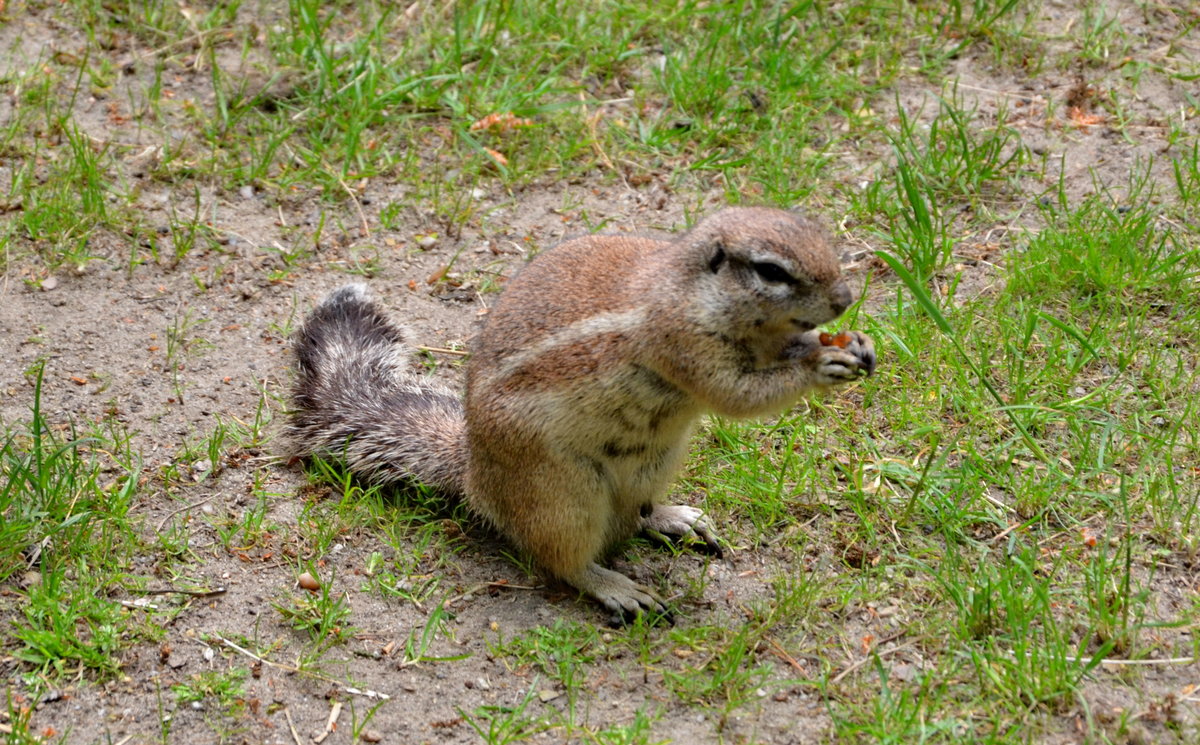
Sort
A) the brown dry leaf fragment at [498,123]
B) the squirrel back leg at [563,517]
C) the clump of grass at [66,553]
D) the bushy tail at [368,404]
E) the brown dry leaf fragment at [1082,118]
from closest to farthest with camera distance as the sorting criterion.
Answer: the clump of grass at [66,553], the squirrel back leg at [563,517], the bushy tail at [368,404], the brown dry leaf fragment at [1082,118], the brown dry leaf fragment at [498,123]

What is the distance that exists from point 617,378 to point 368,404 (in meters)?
0.98

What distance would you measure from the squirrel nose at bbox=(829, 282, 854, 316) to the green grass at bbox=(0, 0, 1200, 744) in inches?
7.3

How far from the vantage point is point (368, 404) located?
400cm

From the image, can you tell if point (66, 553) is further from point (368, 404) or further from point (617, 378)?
point (617, 378)

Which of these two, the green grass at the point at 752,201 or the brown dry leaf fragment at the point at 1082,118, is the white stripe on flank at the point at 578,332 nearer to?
the green grass at the point at 752,201

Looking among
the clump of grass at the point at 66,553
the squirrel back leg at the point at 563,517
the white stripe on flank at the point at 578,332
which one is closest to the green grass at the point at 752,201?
the clump of grass at the point at 66,553

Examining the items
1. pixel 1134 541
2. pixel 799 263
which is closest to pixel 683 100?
pixel 799 263

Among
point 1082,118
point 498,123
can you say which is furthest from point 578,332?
point 1082,118

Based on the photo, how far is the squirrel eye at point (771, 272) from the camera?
3201mm

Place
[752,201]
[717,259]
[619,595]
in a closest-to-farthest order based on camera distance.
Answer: [717,259], [619,595], [752,201]

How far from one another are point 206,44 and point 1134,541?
4292mm

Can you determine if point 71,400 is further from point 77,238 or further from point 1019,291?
point 1019,291

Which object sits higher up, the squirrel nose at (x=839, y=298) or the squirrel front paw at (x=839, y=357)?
the squirrel nose at (x=839, y=298)

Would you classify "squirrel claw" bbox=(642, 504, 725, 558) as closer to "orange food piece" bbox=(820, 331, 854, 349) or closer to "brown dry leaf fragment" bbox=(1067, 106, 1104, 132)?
"orange food piece" bbox=(820, 331, 854, 349)
